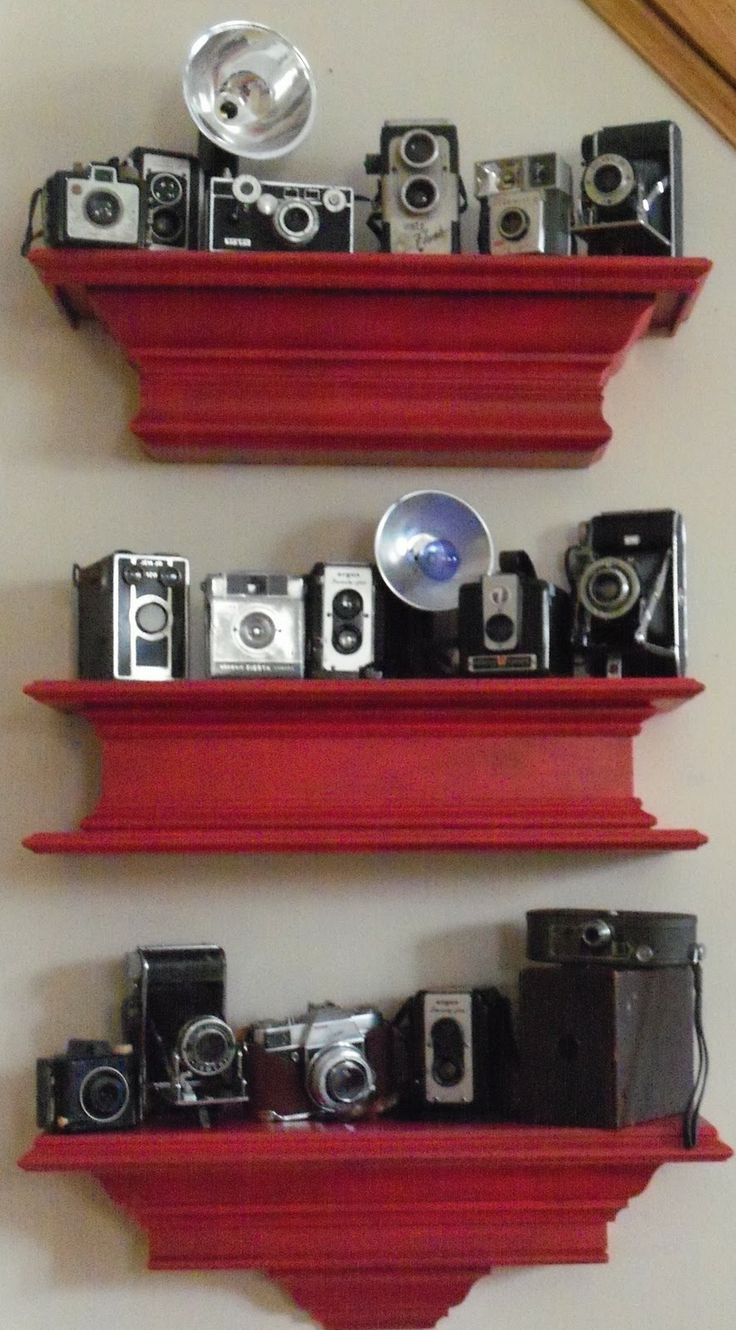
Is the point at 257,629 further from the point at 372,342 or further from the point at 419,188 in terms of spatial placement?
the point at 419,188

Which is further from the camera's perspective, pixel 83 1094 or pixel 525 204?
pixel 525 204

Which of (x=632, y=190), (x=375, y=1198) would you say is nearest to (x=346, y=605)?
(x=632, y=190)

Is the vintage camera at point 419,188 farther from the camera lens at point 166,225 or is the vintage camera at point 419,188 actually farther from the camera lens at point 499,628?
the camera lens at point 499,628

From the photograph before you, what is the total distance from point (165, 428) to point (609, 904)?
2.87 feet

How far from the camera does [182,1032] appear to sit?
1.66 meters

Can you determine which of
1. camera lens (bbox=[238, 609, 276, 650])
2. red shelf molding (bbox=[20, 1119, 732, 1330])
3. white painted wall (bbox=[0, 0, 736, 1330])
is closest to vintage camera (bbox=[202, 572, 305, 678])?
camera lens (bbox=[238, 609, 276, 650])

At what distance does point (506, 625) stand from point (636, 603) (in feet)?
0.56

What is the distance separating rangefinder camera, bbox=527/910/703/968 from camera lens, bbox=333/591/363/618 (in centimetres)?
46

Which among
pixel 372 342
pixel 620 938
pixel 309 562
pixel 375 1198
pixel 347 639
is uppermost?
pixel 372 342

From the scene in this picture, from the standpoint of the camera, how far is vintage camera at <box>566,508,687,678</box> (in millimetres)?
1691

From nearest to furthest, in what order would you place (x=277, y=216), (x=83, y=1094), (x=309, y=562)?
(x=83, y=1094), (x=277, y=216), (x=309, y=562)

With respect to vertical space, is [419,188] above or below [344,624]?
above

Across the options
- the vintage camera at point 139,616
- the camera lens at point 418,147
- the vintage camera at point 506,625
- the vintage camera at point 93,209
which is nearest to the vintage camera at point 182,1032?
the vintage camera at point 139,616

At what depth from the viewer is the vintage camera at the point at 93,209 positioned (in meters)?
1.68
